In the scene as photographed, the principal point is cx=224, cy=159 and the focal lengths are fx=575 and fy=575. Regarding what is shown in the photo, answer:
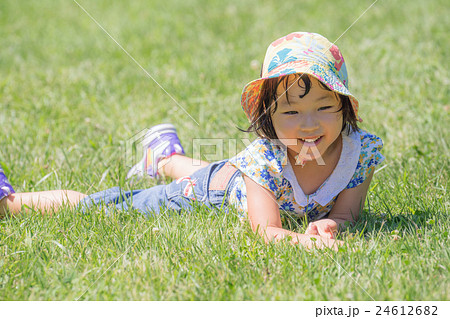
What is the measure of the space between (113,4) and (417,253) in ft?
19.0

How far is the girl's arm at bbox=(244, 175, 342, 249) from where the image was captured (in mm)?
2367

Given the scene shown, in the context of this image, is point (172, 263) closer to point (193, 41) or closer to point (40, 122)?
point (40, 122)

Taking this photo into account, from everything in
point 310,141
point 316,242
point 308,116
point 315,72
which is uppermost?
point 315,72

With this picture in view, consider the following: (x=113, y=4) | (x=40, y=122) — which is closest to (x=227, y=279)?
(x=40, y=122)

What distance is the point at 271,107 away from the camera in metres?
2.55

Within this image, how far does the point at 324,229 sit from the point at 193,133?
1.70 m

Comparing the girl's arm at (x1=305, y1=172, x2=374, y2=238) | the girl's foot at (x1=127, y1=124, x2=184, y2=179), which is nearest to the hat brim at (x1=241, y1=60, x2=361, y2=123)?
the girl's arm at (x1=305, y1=172, x2=374, y2=238)

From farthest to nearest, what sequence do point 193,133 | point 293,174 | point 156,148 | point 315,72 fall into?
point 193,133 → point 156,148 → point 293,174 → point 315,72

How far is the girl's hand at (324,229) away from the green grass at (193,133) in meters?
0.07

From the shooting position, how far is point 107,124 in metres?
4.10
